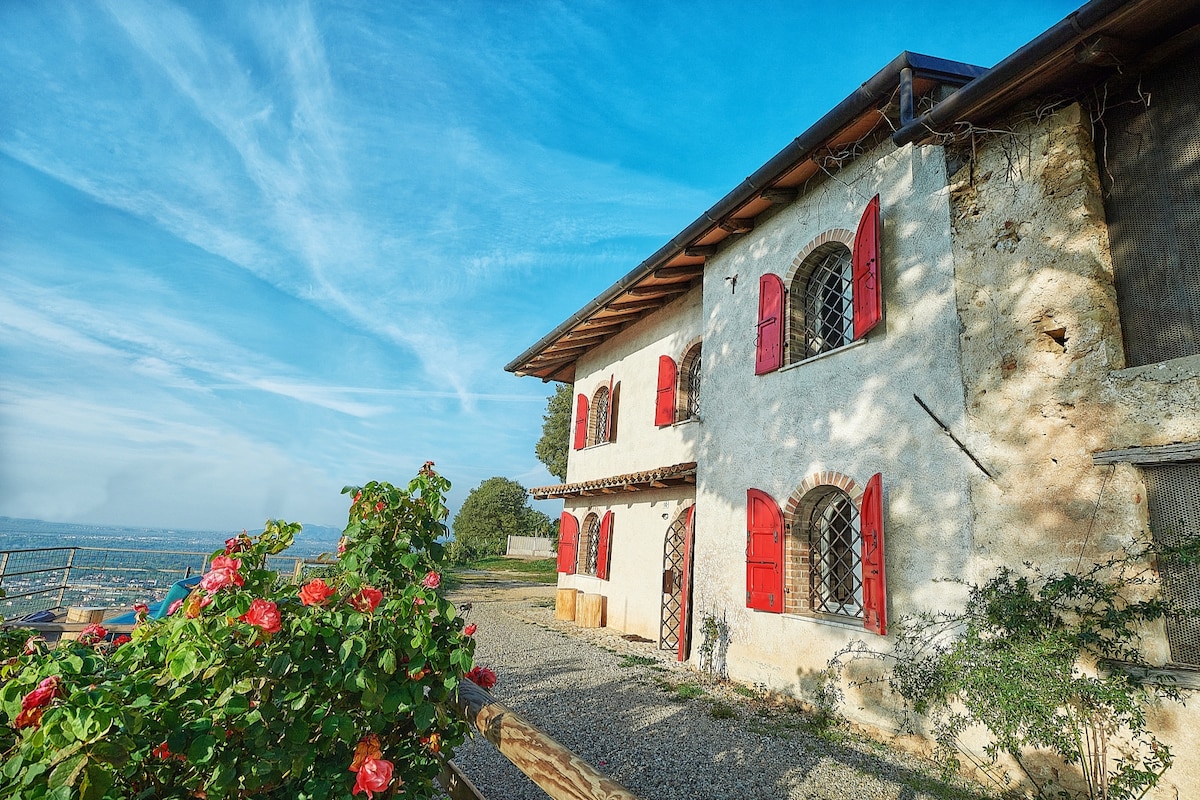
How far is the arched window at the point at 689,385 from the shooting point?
9.29m

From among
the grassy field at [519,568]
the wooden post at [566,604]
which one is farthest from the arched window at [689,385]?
the grassy field at [519,568]

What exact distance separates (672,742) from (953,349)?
393cm

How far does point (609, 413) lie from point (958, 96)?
7720 millimetres

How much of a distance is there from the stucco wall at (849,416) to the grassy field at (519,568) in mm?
14979

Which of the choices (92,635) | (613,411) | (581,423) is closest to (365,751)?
(92,635)

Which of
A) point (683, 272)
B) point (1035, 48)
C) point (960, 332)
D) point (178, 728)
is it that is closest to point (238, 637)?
point (178, 728)

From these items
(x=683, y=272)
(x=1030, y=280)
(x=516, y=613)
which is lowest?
(x=516, y=613)

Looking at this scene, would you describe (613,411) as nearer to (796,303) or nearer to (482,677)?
(796,303)

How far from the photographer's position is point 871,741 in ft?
15.7

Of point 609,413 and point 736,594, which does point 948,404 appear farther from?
point 609,413

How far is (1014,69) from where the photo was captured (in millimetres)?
4090

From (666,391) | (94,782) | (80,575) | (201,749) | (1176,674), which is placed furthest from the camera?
(666,391)

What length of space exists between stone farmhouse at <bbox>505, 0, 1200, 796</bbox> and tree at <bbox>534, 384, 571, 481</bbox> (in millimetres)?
19085

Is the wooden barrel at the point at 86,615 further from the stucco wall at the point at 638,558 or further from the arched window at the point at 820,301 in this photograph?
the arched window at the point at 820,301
